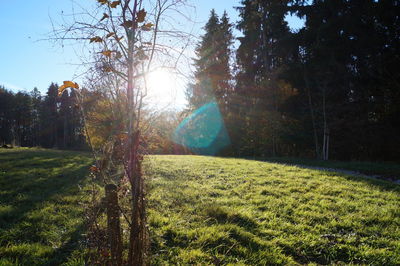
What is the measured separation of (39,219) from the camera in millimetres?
3611

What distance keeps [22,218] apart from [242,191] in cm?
414

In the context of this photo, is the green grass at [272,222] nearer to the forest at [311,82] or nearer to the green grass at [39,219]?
the green grass at [39,219]

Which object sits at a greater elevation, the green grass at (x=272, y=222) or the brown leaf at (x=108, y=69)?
the brown leaf at (x=108, y=69)

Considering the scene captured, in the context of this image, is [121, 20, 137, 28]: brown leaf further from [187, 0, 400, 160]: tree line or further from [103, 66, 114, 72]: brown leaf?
[187, 0, 400, 160]: tree line

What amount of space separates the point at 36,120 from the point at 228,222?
159 ft

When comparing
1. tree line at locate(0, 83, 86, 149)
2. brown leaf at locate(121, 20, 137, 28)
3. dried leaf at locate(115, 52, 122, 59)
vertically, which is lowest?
dried leaf at locate(115, 52, 122, 59)

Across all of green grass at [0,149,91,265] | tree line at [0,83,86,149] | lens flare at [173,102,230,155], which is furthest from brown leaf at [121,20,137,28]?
tree line at [0,83,86,149]

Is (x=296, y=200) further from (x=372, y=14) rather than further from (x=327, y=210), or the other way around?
(x=372, y=14)

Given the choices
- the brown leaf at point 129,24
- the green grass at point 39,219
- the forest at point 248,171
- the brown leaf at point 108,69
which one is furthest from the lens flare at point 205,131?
the brown leaf at point 129,24

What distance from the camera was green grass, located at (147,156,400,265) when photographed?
9.28ft

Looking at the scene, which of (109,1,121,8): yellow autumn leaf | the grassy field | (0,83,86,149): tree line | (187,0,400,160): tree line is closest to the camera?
(109,1,121,8): yellow autumn leaf

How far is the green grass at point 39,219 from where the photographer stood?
2.66 metres

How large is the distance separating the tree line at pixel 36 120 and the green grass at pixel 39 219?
110 feet

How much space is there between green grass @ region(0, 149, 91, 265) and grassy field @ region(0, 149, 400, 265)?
0.04 feet
